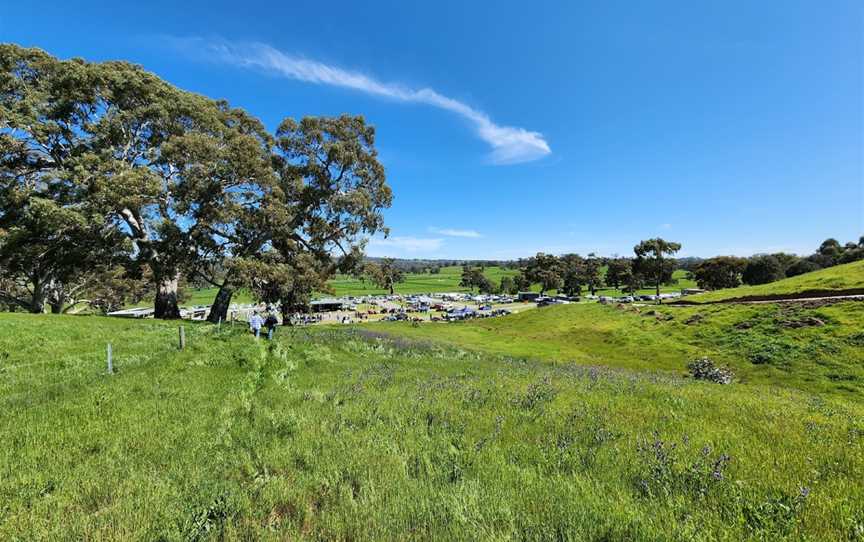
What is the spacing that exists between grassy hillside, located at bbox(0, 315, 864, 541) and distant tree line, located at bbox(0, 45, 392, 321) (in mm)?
19674

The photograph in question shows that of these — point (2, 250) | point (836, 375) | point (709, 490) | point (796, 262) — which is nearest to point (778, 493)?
point (709, 490)

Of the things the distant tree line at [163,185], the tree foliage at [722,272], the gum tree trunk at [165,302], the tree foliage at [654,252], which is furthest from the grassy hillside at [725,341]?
the tree foliage at [722,272]

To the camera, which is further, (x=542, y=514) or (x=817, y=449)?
(x=817, y=449)

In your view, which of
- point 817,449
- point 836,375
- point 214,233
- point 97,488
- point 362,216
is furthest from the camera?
point 362,216

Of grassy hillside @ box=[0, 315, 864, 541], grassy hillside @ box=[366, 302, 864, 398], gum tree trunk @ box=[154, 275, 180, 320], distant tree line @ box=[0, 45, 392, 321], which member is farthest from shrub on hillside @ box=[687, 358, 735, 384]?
gum tree trunk @ box=[154, 275, 180, 320]

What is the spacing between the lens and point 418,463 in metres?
4.87

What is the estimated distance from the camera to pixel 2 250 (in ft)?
78.1

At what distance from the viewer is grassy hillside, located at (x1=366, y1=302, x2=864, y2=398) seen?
23.7 meters

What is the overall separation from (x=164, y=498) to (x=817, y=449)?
27.8 ft

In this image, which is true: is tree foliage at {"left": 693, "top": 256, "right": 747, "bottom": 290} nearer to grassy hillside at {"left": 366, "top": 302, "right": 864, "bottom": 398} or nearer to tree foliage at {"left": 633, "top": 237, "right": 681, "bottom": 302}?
tree foliage at {"left": 633, "top": 237, "right": 681, "bottom": 302}

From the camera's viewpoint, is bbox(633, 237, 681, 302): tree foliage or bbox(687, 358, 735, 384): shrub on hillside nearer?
bbox(687, 358, 735, 384): shrub on hillside

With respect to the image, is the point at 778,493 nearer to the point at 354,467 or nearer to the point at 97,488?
the point at 354,467

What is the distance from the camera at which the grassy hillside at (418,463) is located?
3486mm

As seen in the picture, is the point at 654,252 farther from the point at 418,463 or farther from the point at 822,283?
the point at 418,463
